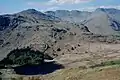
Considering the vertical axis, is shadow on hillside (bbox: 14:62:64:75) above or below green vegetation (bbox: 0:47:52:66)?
below

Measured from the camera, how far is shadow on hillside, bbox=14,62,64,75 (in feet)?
481

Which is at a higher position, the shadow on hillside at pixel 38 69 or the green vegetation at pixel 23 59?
the green vegetation at pixel 23 59

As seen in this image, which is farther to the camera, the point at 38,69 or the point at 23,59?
the point at 23,59

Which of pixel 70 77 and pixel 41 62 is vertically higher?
pixel 70 77

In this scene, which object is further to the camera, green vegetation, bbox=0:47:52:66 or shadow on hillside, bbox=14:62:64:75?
green vegetation, bbox=0:47:52:66

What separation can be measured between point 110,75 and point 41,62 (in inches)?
5001

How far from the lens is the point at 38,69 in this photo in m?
155

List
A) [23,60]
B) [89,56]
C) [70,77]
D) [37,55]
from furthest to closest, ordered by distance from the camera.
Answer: [89,56] < [37,55] < [23,60] < [70,77]

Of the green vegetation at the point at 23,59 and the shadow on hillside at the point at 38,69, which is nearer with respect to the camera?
the shadow on hillside at the point at 38,69

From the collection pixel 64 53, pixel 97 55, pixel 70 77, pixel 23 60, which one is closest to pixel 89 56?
pixel 97 55

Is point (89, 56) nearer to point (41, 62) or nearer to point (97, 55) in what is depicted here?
point (97, 55)

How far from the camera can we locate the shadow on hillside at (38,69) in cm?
14646

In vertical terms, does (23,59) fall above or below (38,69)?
above

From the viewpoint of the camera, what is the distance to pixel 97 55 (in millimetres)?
186625
